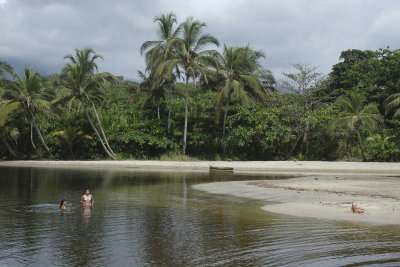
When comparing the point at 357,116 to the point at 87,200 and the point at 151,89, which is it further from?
the point at 87,200

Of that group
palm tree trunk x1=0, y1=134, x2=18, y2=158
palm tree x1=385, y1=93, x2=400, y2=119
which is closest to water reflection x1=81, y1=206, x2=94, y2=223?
palm tree x1=385, y1=93, x2=400, y2=119

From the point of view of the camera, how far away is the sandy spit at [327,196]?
10.6m

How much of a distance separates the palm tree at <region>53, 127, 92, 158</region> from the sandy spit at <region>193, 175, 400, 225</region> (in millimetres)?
18035

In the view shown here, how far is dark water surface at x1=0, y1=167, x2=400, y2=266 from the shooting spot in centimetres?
700

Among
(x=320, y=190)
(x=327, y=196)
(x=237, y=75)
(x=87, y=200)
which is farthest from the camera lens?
(x=237, y=75)

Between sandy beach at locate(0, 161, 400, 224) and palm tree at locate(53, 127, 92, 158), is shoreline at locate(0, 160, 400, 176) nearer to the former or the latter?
sandy beach at locate(0, 161, 400, 224)

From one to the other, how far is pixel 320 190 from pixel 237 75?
18005 millimetres

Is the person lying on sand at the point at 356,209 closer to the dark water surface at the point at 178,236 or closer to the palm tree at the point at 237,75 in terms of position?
the dark water surface at the point at 178,236

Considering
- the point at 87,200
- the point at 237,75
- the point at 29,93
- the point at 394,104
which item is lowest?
the point at 87,200

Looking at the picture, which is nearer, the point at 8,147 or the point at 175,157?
the point at 175,157

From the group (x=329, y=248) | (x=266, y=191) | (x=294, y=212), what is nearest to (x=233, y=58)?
(x=266, y=191)

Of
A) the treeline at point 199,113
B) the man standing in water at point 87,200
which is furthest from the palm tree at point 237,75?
the man standing in water at point 87,200

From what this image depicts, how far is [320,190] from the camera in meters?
15.1

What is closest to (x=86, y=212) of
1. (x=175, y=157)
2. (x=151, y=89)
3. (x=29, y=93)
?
(x=175, y=157)
